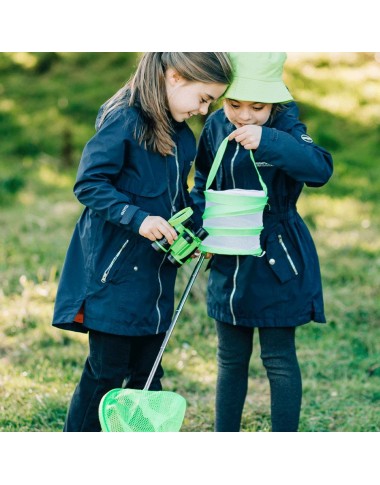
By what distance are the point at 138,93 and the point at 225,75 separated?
0.30 metres

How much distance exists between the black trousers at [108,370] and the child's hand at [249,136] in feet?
2.52

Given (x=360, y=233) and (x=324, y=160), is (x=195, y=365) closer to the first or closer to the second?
(x=324, y=160)

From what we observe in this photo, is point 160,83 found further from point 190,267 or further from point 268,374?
point 190,267

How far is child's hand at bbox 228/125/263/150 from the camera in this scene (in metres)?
2.69

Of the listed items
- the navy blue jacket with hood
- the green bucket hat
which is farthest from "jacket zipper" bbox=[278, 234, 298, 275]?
the green bucket hat

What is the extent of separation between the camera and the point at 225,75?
9.01ft

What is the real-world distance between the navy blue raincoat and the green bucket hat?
0.85ft

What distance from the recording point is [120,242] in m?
2.80

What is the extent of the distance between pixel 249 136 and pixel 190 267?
2.16 m

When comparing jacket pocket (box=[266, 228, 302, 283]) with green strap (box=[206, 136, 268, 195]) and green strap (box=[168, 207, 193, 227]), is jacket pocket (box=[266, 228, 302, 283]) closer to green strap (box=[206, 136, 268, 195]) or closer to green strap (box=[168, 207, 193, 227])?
green strap (box=[206, 136, 268, 195])

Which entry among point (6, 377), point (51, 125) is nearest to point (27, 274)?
point (6, 377)

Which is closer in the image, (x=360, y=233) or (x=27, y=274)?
(x=27, y=274)

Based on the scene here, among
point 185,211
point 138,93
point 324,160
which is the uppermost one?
point 138,93

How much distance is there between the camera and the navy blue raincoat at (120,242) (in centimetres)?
271
